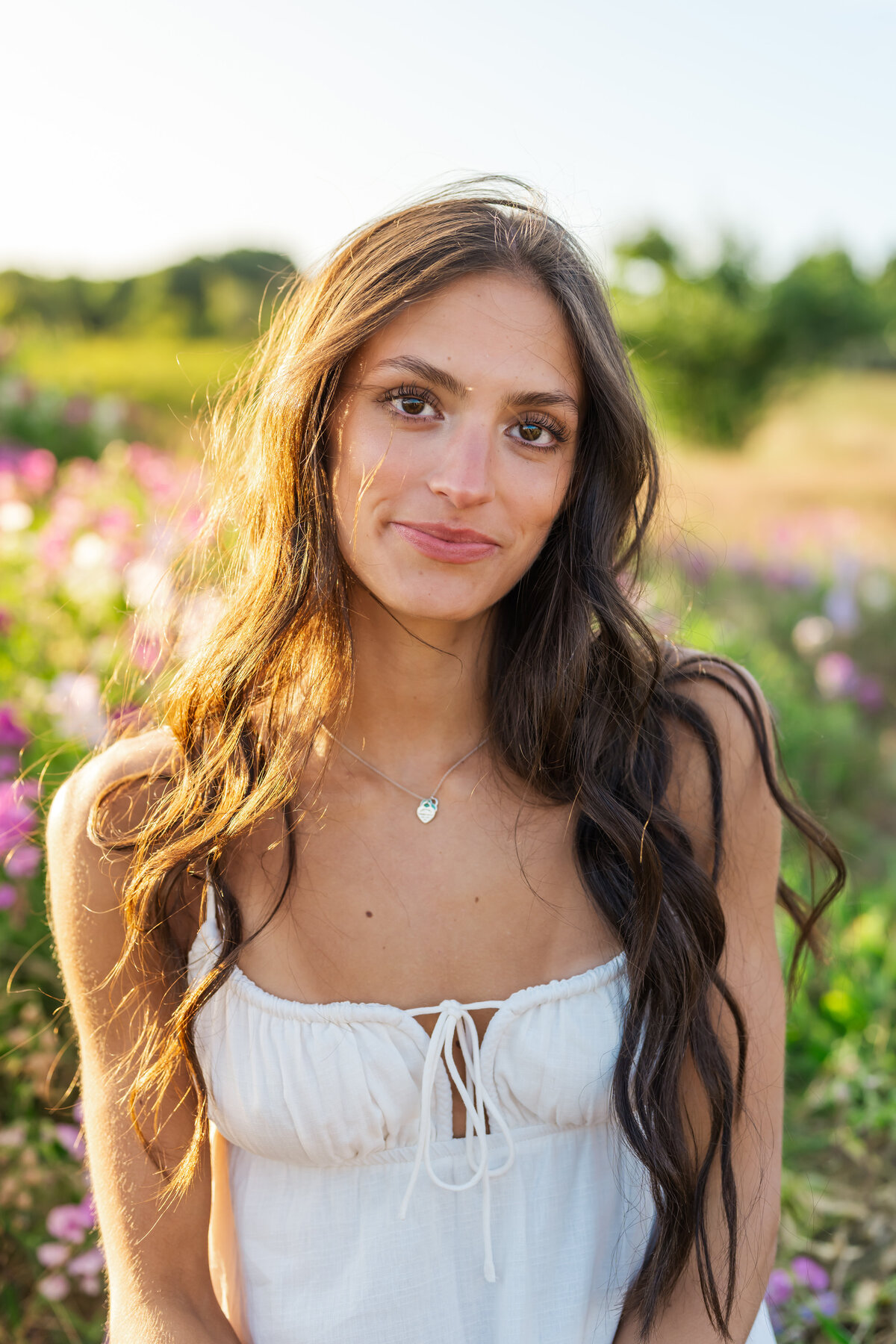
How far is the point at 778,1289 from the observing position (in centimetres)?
216

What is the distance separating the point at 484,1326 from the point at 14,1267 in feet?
4.00

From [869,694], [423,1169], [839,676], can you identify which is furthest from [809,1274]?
[869,694]

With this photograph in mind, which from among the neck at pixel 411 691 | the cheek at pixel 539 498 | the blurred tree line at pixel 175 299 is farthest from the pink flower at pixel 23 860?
the blurred tree line at pixel 175 299

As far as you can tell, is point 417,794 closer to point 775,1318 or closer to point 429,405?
point 429,405

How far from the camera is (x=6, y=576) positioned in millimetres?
4090

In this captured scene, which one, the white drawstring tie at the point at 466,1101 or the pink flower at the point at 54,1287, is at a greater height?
the white drawstring tie at the point at 466,1101

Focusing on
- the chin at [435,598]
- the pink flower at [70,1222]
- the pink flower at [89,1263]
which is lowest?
the pink flower at [89,1263]

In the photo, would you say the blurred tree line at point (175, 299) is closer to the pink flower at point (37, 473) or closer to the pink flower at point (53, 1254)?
the pink flower at point (37, 473)

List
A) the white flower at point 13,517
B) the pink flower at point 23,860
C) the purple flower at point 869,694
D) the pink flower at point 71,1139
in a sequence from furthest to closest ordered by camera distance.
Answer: the purple flower at point 869,694
the white flower at point 13,517
the pink flower at point 23,860
the pink flower at point 71,1139

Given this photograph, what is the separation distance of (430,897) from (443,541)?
0.60 m

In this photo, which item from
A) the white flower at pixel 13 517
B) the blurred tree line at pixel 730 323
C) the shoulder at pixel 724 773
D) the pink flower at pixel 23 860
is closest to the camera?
the shoulder at pixel 724 773

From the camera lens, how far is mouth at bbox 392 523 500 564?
57.7 inches

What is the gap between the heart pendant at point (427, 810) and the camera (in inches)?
67.3

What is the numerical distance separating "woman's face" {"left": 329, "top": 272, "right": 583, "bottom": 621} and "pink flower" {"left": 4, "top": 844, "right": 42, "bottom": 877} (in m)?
1.23
